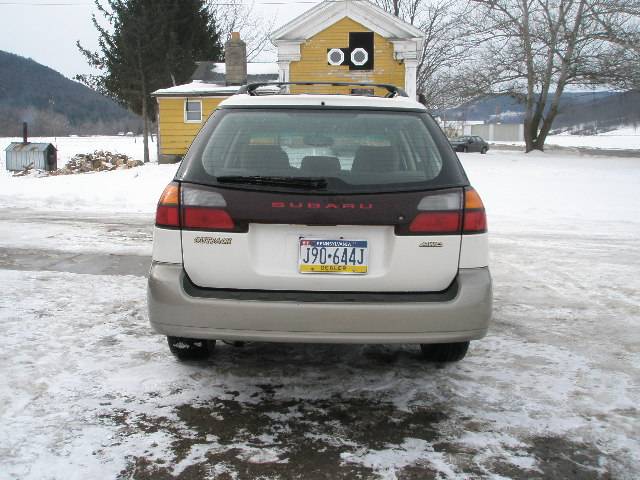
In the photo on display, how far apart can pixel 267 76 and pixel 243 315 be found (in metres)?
28.8

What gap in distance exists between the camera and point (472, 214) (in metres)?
3.15

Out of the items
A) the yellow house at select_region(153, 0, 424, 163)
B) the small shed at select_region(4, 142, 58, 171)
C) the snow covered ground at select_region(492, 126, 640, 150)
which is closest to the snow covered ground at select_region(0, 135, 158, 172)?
the small shed at select_region(4, 142, 58, 171)

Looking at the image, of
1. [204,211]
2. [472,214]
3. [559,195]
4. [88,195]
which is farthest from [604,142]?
[204,211]

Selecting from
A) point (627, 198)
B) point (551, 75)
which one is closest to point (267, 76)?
point (551, 75)

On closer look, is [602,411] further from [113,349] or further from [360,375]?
[113,349]

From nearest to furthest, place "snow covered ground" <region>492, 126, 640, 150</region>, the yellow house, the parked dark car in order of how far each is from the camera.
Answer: the yellow house
the parked dark car
"snow covered ground" <region>492, 126, 640, 150</region>

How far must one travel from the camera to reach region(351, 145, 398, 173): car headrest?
3.14 meters

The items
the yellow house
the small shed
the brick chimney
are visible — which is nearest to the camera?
the yellow house

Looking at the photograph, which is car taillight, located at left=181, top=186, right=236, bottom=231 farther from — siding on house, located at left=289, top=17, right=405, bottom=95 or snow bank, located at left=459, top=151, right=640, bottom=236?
siding on house, located at left=289, top=17, right=405, bottom=95

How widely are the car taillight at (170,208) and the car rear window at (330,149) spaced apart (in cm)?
9

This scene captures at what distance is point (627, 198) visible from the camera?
583 inches

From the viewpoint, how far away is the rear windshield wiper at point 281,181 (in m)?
3.01

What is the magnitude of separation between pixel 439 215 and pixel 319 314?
0.76 metres

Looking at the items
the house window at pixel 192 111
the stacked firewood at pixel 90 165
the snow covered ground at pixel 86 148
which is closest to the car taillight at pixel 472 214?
the stacked firewood at pixel 90 165
